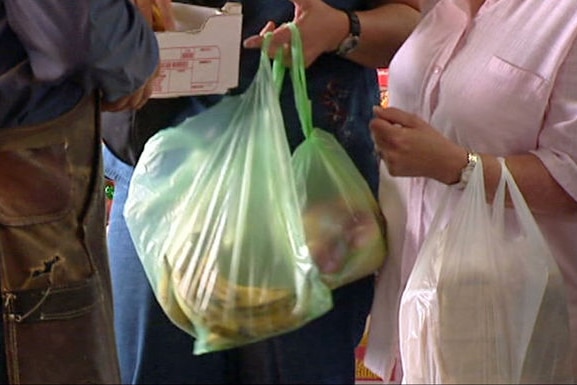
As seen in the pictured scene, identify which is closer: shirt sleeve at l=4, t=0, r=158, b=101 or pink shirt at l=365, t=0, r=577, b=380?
shirt sleeve at l=4, t=0, r=158, b=101

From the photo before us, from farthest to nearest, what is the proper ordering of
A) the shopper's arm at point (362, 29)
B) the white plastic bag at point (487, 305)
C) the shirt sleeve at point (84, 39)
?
1. the shopper's arm at point (362, 29)
2. the white plastic bag at point (487, 305)
3. the shirt sleeve at point (84, 39)

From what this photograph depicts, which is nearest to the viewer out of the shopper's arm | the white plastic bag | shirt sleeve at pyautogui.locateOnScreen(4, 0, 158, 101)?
shirt sleeve at pyautogui.locateOnScreen(4, 0, 158, 101)

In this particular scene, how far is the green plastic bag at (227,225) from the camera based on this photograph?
1.20 meters

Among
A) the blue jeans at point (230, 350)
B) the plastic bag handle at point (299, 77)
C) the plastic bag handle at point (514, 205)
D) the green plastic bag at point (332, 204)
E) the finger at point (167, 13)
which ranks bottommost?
the blue jeans at point (230, 350)

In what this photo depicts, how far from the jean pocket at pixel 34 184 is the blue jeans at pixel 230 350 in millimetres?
276

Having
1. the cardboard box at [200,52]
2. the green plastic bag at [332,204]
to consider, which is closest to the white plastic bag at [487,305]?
the green plastic bag at [332,204]

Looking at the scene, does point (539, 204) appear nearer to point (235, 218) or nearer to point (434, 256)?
point (434, 256)

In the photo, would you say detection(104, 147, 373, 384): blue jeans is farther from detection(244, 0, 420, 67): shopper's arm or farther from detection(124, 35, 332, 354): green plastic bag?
detection(244, 0, 420, 67): shopper's arm

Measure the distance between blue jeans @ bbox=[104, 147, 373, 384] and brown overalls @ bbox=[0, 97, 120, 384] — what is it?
0.22 metres

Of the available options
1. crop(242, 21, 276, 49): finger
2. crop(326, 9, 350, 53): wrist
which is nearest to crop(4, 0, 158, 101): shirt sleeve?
crop(242, 21, 276, 49): finger

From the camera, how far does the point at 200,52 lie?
1244 mm

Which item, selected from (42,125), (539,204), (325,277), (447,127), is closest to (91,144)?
(42,125)

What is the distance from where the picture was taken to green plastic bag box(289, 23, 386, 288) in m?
1.25

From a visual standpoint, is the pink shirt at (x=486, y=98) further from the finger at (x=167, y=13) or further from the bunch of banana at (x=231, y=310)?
the finger at (x=167, y=13)
